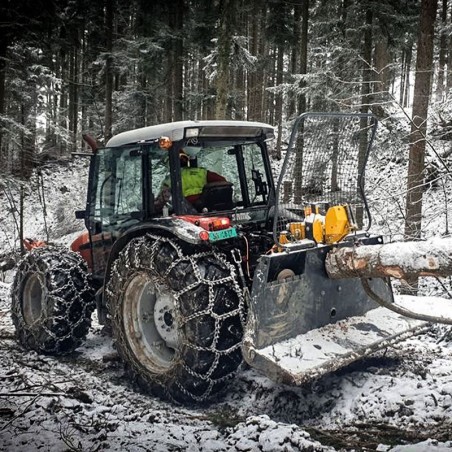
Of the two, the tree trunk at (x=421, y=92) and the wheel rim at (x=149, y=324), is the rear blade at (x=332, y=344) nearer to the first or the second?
the wheel rim at (x=149, y=324)

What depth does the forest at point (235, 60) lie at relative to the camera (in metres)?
8.67

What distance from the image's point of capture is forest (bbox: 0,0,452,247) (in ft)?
28.5

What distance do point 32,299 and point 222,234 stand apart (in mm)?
3183

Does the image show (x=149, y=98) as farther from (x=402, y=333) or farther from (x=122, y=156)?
(x=402, y=333)

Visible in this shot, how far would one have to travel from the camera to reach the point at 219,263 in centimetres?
414

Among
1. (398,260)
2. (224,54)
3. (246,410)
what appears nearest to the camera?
(398,260)

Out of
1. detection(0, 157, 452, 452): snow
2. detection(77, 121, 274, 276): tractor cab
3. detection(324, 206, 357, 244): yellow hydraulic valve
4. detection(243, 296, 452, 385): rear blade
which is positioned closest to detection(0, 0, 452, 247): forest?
detection(77, 121, 274, 276): tractor cab

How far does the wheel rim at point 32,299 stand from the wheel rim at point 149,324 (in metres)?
1.80

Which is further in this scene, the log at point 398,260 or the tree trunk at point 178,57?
the tree trunk at point 178,57

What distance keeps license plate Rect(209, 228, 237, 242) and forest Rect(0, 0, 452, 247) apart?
3.42 m

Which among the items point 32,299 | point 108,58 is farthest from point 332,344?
point 108,58

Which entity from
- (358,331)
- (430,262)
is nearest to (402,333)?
A: (358,331)

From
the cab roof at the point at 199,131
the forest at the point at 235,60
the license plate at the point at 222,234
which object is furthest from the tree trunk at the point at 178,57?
the license plate at the point at 222,234

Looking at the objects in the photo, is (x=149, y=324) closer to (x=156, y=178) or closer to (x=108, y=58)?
(x=156, y=178)
